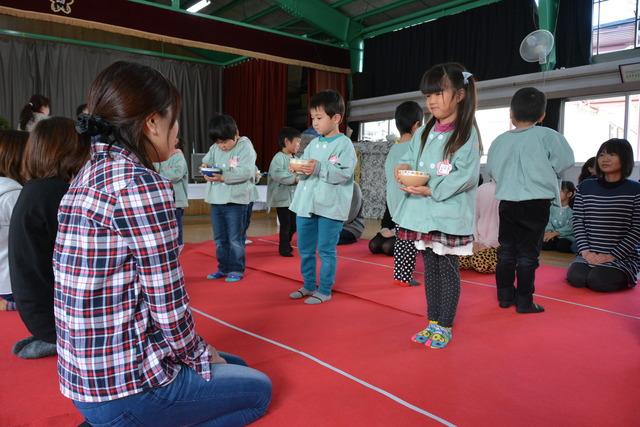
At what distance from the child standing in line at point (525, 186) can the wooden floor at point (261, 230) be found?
1.66m

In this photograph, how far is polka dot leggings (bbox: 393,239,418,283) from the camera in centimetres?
293

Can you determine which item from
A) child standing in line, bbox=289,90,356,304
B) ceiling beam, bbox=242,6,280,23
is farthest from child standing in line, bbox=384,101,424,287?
ceiling beam, bbox=242,6,280,23

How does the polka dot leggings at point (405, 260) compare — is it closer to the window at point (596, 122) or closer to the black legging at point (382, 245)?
the black legging at point (382, 245)

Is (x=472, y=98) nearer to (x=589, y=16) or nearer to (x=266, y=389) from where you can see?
(x=266, y=389)

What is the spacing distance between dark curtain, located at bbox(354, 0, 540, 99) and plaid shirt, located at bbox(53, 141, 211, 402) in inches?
253

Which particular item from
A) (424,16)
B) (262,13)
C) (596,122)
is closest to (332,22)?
(262,13)

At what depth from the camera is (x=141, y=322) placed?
1.01 meters

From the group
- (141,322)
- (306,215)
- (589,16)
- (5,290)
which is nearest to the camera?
(141,322)

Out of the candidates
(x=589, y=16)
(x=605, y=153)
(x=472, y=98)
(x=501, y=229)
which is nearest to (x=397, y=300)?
(x=501, y=229)

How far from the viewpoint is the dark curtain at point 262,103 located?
940 cm

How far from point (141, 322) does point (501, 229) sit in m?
2.06

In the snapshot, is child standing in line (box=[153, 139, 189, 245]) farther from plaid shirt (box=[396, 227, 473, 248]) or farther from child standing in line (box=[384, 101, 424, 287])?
plaid shirt (box=[396, 227, 473, 248])

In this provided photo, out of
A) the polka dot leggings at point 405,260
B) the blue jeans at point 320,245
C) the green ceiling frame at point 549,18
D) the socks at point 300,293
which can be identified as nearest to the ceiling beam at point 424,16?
the green ceiling frame at point 549,18

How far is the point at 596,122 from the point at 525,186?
4590 mm
